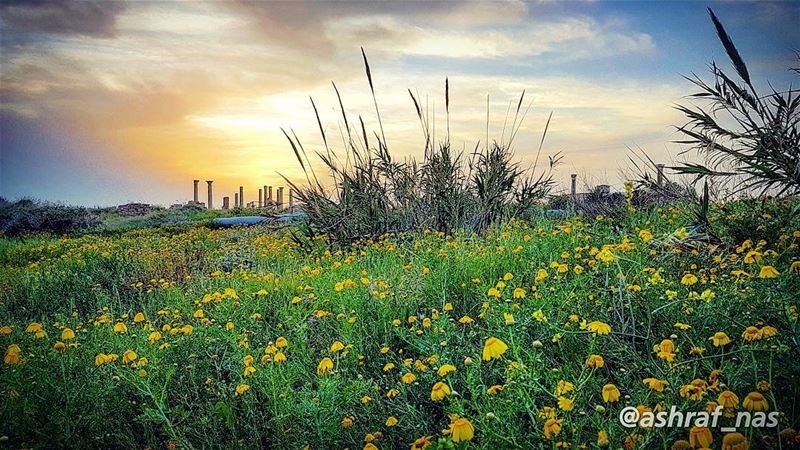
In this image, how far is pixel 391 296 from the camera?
12.0 feet

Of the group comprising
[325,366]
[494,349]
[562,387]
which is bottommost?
[325,366]

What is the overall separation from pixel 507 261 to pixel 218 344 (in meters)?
2.11

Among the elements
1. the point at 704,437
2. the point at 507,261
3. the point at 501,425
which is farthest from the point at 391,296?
the point at 704,437

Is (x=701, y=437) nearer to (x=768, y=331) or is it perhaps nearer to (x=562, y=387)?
(x=562, y=387)

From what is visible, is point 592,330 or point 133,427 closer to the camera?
point 592,330

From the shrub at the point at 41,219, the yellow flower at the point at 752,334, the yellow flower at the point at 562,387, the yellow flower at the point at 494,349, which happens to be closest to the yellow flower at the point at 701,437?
the yellow flower at the point at 562,387

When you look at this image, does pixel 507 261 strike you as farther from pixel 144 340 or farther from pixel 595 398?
pixel 144 340

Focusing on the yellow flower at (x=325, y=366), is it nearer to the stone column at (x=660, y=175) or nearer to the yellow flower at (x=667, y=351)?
the yellow flower at (x=667, y=351)

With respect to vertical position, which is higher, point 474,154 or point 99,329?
point 474,154

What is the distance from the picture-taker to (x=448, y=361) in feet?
7.82

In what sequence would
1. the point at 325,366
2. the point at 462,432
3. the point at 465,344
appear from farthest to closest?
the point at 465,344 < the point at 325,366 < the point at 462,432

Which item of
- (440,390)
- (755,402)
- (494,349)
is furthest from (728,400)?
(440,390)

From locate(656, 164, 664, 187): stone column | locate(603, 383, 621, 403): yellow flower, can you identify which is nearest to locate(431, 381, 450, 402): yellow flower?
locate(603, 383, 621, 403): yellow flower

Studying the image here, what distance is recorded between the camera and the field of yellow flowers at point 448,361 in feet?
5.98
